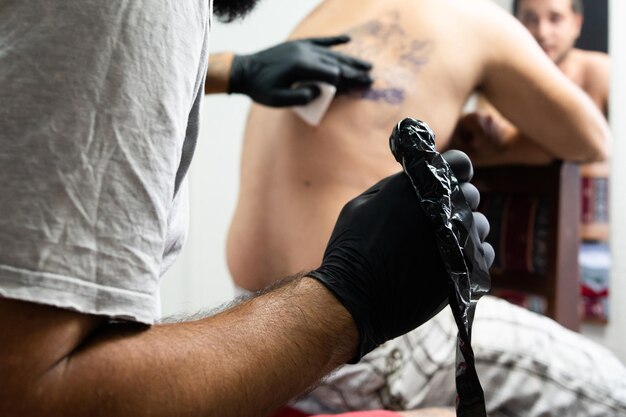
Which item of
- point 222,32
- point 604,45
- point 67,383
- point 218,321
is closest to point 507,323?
point 218,321

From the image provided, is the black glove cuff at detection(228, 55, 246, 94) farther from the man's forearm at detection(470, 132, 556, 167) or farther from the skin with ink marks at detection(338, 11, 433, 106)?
the man's forearm at detection(470, 132, 556, 167)

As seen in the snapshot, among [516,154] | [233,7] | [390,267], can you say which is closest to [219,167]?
[516,154]

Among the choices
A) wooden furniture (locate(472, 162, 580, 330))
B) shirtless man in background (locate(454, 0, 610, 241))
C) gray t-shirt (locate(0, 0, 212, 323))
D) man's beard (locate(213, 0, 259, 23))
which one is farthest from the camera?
shirtless man in background (locate(454, 0, 610, 241))

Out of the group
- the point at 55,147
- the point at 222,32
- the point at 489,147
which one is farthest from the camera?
the point at 222,32

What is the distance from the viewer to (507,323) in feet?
3.09

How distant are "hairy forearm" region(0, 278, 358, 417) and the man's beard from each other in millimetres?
456

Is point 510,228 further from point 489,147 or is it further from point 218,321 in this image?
point 218,321

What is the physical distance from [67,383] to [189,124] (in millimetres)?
241

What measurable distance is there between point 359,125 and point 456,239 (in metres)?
0.60

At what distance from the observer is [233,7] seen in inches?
34.2

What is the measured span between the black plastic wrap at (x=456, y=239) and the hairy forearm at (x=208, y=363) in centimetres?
9

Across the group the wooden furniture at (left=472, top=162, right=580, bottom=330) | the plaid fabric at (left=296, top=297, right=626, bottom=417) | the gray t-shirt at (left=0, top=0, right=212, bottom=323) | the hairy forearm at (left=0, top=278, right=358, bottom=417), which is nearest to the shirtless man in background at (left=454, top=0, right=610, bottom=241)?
the wooden furniture at (left=472, top=162, right=580, bottom=330)

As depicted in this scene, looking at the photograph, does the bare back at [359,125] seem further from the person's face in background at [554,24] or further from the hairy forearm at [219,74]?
the person's face in background at [554,24]

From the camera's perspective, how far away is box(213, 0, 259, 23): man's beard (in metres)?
0.85
